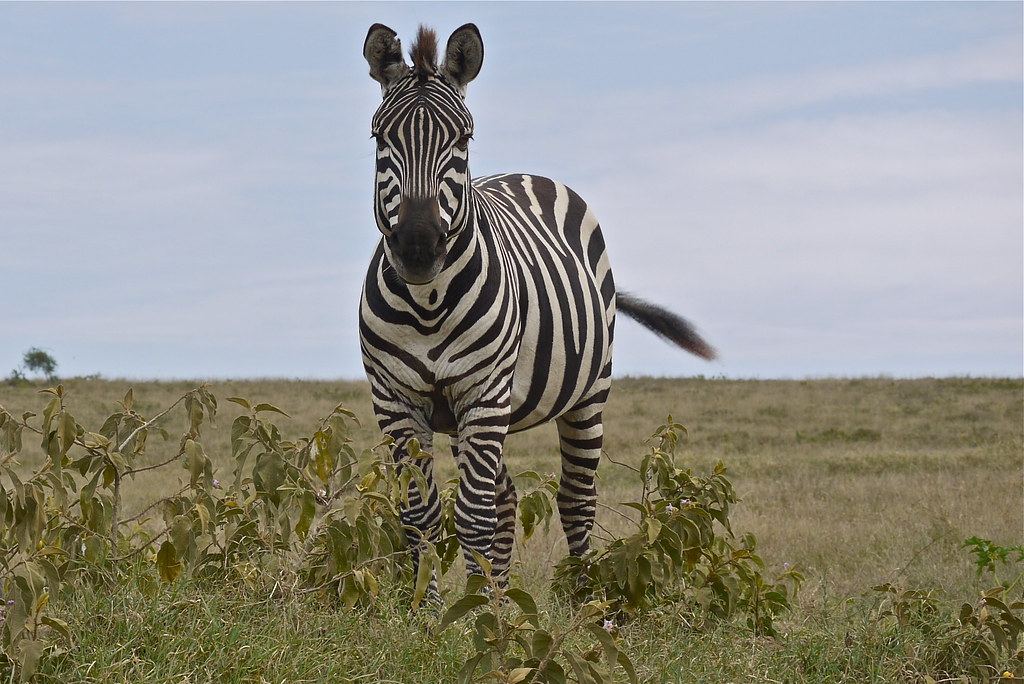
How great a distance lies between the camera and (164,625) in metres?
4.04

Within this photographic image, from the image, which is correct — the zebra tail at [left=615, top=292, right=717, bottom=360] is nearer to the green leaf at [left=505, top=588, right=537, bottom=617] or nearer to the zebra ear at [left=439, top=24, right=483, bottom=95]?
the zebra ear at [left=439, top=24, right=483, bottom=95]

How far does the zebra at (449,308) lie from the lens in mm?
4305

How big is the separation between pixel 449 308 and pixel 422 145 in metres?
0.74

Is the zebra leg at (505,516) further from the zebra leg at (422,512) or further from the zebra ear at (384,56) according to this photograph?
the zebra ear at (384,56)

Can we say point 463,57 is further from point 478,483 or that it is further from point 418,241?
point 478,483

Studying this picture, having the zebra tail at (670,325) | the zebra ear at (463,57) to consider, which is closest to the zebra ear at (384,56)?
the zebra ear at (463,57)

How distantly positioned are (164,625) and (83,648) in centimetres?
33

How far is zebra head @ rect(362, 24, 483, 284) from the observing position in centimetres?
416

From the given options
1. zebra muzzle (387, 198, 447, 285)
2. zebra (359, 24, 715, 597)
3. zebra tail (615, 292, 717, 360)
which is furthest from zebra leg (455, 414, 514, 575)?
zebra tail (615, 292, 717, 360)

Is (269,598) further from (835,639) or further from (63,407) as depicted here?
(835,639)

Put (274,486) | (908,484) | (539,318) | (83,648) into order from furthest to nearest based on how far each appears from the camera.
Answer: (908,484), (539,318), (274,486), (83,648)

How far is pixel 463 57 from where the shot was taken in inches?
183

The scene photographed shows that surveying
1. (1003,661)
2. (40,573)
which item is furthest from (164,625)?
(1003,661)

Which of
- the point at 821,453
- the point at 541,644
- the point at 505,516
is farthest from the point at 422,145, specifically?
the point at 821,453
